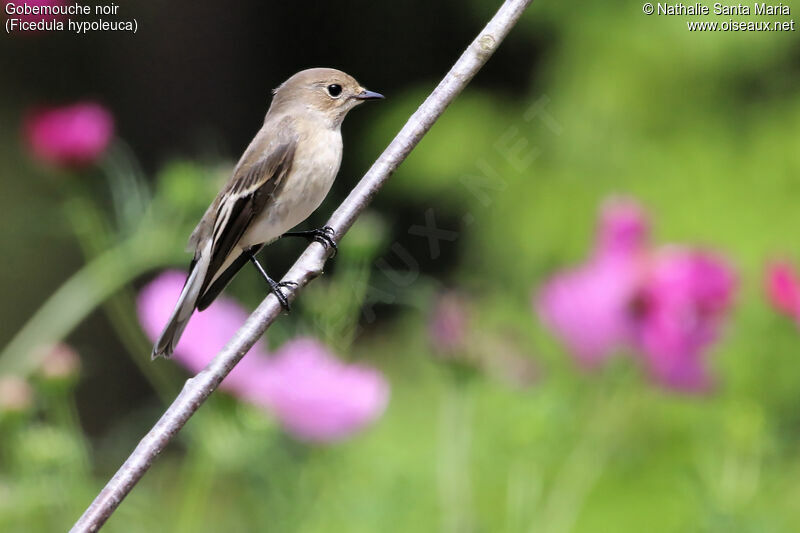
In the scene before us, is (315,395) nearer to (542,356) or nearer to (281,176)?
(281,176)

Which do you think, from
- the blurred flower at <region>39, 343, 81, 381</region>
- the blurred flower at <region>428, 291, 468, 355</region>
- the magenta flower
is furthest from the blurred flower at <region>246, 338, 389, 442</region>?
the blurred flower at <region>39, 343, 81, 381</region>

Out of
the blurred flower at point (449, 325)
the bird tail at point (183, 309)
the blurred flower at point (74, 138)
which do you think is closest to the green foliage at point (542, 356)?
the blurred flower at point (449, 325)

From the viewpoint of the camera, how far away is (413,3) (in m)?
3.62

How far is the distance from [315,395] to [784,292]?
69 cm

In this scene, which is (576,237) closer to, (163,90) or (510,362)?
(510,362)

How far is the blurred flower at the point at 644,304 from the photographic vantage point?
151cm

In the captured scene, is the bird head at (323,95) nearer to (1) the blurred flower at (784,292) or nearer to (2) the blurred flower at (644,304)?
(2) the blurred flower at (644,304)

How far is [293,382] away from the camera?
4.59 feet

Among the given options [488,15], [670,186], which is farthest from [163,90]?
[670,186]

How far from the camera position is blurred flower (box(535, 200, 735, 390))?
1.51 metres

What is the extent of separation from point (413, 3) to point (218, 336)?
247 centimetres

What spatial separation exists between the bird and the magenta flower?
0.26m

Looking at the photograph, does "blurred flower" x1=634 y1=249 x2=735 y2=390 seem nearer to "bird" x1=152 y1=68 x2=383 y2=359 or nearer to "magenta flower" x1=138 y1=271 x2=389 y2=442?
"magenta flower" x1=138 y1=271 x2=389 y2=442
